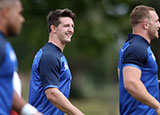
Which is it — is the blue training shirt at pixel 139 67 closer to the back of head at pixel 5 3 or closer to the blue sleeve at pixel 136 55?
the blue sleeve at pixel 136 55

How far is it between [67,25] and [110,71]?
1949cm

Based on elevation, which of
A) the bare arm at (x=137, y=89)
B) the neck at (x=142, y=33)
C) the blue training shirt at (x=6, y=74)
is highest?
the neck at (x=142, y=33)

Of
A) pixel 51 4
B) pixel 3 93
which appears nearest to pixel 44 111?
pixel 3 93

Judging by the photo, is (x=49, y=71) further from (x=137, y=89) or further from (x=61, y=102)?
(x=137, y=89)

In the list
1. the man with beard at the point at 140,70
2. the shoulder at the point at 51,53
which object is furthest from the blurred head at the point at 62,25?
the man with beard at the point at 140,70

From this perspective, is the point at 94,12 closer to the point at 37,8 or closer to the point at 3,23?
the point at 37,8

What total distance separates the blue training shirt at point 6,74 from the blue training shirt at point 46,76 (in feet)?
5.31

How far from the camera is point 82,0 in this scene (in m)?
18.3

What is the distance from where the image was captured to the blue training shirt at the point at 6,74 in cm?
415

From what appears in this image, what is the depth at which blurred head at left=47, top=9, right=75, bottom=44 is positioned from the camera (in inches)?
255

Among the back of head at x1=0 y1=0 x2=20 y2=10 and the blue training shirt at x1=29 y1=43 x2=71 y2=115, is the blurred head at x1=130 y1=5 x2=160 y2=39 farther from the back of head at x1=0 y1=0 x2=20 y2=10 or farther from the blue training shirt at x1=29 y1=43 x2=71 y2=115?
the back of head at x1=0 y1=0 x2=20 y2=10

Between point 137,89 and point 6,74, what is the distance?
6.14 feet

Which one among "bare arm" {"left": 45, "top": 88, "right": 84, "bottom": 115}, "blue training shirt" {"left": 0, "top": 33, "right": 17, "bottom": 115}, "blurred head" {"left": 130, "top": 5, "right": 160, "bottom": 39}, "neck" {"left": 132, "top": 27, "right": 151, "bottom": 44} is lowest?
"bare arm" {"left": 45, "top": 88, "right": 84, "bottom": 115}

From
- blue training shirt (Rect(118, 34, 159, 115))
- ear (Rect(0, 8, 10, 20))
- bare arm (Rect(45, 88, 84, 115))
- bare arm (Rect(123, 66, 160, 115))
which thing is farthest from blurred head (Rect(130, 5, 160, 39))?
ear (Rect(0, 8, 10, 20))
